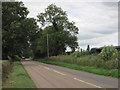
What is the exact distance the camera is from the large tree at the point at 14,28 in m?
44.9

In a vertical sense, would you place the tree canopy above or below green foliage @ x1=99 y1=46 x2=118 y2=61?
above

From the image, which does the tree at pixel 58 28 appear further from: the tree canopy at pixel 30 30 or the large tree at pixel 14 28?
the large tree at pixel 14 28

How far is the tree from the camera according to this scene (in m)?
76.6

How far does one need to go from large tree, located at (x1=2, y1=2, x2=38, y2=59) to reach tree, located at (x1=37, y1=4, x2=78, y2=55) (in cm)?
2591

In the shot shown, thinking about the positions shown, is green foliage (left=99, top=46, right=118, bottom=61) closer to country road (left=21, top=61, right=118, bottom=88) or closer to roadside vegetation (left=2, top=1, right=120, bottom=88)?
roadside vegetation (left=2, top=1, right=120, bottom=88)

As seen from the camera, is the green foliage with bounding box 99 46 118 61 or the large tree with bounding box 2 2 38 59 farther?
the large tree with bounding box 2 2 38 59

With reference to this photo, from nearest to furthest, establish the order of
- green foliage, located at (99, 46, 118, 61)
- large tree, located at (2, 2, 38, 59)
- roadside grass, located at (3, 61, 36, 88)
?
roadside grass, located at (3, 61, 36, 88) → green foliage, located at (99, 46, 118, 61) → large tree, located at (2, 2, 38, 59)

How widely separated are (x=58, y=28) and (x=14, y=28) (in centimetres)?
3371

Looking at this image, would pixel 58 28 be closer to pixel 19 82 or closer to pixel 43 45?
pixel 43 45

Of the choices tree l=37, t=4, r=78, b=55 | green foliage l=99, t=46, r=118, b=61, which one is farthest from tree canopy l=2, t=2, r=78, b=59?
green foliage l=99, t=46, r=118, b=61

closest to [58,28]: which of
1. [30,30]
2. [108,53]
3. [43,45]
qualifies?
[43,45]

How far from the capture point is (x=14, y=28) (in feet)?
147

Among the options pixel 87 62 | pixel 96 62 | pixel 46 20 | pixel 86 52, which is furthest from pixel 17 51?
pixel 46 20

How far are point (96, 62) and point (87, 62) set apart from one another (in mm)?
3664
